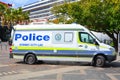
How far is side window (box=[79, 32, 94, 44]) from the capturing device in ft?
70.7

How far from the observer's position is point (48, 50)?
2222 cm

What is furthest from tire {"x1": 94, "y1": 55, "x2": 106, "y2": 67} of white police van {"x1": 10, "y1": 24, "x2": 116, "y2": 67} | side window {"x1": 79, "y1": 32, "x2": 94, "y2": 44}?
side window {"x1": 79, "y1": 32, "x2": 94, "y2": 44}

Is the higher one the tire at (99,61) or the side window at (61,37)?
the side window at (61,37)

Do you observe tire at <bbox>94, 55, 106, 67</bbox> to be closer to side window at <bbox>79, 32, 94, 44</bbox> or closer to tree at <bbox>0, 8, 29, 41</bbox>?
side window at <bbox>79, 32, 94, 44</bbox>

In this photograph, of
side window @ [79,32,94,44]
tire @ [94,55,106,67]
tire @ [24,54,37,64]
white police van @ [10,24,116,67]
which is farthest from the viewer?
tire @ [24,54,37,64]

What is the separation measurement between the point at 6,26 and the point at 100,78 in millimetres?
93753

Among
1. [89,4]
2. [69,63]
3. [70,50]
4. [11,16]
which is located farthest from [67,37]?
[11,16]

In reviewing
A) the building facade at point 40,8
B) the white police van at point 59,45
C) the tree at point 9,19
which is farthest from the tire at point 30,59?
the building facade at point 40,8

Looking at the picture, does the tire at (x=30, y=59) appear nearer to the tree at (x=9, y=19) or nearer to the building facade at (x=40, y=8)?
the tree at (x=9, y=19)

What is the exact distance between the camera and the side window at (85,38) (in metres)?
21.6

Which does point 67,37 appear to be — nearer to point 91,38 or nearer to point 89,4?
point 91,38

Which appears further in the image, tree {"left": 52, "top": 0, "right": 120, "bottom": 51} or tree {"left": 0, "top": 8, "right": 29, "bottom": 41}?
tree {"left": 0, "top": 8, "right": 29, "bottom": 41}

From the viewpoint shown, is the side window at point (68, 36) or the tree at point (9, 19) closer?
the side window at point (68, 36)

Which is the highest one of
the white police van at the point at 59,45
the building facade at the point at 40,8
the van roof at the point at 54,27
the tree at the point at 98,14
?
the building facade at the point at 40,8
